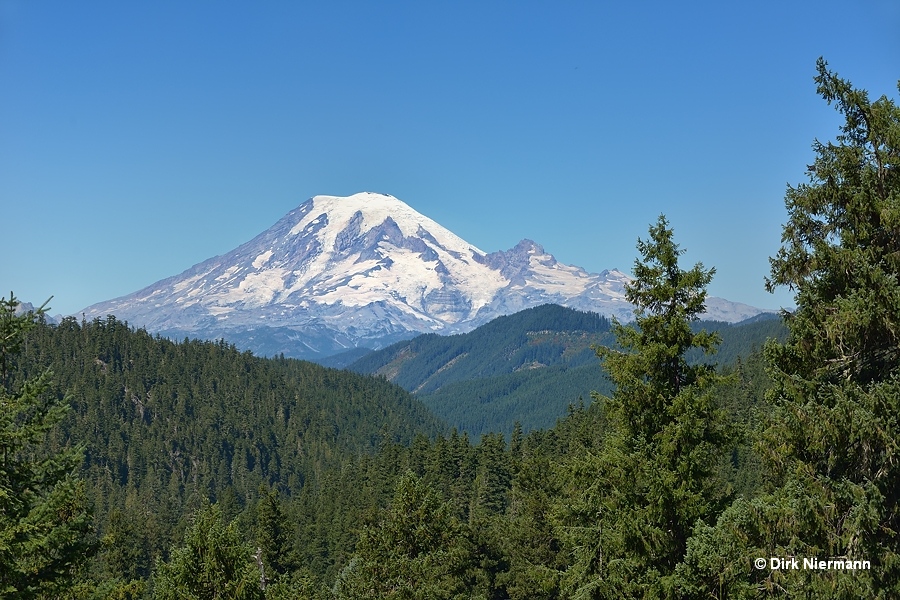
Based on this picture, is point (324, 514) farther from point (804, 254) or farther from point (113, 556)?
point (804, 254)

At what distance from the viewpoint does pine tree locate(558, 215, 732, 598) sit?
16469 mm

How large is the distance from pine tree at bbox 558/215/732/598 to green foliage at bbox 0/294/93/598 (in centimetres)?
1127

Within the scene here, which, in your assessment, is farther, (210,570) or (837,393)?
(210,570)

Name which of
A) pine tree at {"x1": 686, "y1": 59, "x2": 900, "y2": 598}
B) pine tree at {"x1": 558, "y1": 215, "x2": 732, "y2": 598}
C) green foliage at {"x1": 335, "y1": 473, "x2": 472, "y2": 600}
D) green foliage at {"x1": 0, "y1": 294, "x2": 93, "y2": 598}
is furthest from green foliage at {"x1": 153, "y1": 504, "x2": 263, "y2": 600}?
pine tree at {"x1": 686, "y1": 59, "x2": 900, "y2": 598}

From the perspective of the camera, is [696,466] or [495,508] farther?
[495,508]

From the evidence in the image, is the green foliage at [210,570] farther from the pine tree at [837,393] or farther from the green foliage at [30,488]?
the pine tree at [837,393]

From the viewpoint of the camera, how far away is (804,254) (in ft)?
47.1

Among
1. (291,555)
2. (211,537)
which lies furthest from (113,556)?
(211,537)

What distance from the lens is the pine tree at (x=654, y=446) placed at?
16469 millimetres

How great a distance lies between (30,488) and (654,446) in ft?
44.1

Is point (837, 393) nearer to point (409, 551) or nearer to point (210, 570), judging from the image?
point (210, 570)

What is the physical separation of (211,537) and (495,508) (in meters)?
58.0

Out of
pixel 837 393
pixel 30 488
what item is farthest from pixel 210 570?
pixel 837 393

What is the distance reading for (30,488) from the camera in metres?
17.3
